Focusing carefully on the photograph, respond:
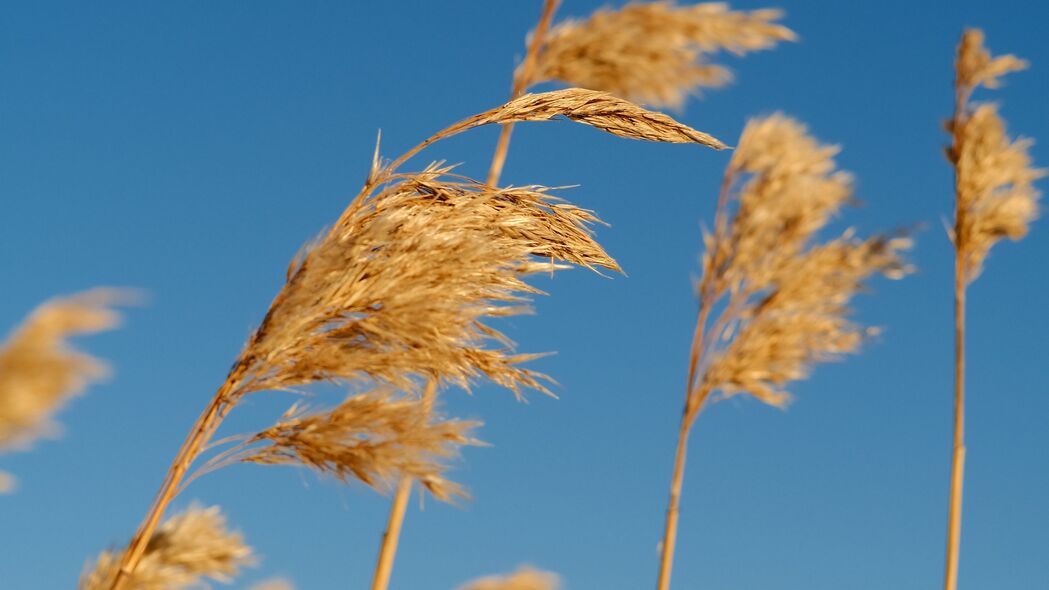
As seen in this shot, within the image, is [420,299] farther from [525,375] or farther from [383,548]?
[383,548]

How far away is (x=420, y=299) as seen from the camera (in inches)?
92.4

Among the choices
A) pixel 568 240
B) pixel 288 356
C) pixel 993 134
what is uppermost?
pixel 993 134

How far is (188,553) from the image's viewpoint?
3707 millimetres

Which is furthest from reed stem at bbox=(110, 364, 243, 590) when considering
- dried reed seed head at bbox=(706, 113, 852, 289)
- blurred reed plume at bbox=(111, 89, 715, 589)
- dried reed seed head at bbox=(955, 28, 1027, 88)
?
dried reed seed head at bbox=(955, 28, 1027, 88)

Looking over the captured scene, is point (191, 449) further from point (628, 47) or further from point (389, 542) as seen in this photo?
point (628, 47)

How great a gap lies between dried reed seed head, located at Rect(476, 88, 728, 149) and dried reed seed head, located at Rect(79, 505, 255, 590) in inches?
77.3

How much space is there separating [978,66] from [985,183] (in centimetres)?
79

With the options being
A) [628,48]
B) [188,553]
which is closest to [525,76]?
[628,48]

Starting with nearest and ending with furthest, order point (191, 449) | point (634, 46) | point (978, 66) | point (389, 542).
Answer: point (191, 449) → point (389, 542) → point (634, 46) → point (978, 66)

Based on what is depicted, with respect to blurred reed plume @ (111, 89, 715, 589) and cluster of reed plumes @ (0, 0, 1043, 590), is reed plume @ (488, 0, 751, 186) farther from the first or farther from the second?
blurred reed plume @ (111, 89, 715, 589)

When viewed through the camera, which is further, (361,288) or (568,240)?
(568,240)

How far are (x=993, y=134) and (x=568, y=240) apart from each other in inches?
177

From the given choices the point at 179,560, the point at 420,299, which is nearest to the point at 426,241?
the point at 420,299

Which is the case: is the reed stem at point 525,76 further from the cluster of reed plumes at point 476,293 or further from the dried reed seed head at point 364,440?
the dried reed seed head at point 364,440
